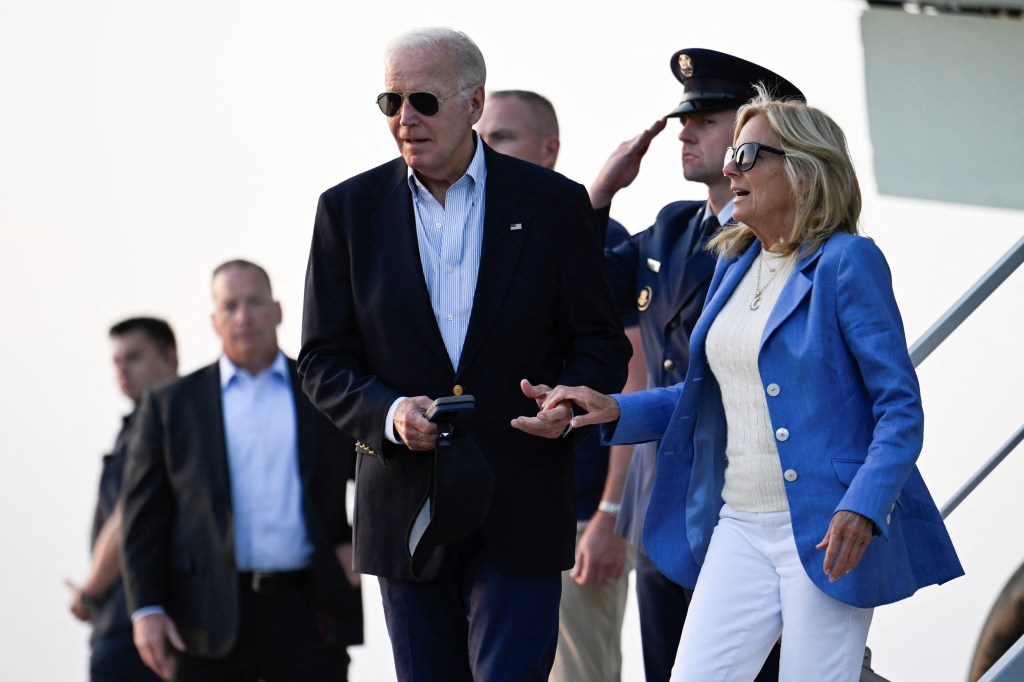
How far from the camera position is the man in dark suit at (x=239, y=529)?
15.5 feet

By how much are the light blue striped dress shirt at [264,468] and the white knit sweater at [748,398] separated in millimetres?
1812

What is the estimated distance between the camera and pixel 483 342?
3.48 m

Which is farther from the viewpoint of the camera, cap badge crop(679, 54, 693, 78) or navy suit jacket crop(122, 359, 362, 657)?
navy suit jacket crop(122, 359, 362, 657)

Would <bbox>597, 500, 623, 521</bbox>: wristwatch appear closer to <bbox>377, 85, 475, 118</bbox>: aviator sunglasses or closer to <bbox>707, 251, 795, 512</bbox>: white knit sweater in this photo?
<bbox>707, 251, 795, 512</bbox>: white knit sweater

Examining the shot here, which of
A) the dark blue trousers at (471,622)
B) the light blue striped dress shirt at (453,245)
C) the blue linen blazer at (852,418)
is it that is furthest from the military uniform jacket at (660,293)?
the blue linen blazer at (852,418)

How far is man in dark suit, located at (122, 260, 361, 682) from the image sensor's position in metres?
4.73

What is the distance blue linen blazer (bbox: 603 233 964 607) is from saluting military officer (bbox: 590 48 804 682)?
2.80 ft

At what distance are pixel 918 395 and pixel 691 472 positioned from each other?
1.88 feet

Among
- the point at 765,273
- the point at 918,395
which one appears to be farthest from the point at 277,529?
the point at 918,395

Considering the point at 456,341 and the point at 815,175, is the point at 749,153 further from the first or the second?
the point at 456,341

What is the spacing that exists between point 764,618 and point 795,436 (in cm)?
36

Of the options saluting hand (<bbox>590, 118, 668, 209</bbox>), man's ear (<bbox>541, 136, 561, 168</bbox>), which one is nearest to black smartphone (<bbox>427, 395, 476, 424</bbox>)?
saluting hand (<bbox>590, 118, 668, 209</bbox>)

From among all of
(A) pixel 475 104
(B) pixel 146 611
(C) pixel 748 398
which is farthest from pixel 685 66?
(B) pixel 146 611

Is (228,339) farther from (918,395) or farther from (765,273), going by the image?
(918,395)
